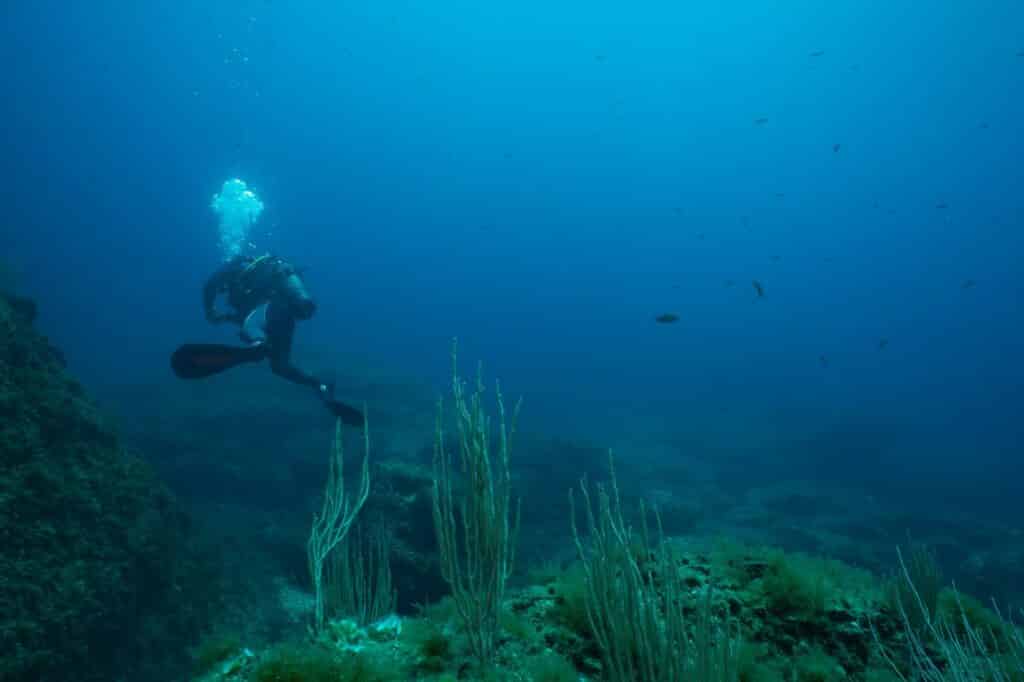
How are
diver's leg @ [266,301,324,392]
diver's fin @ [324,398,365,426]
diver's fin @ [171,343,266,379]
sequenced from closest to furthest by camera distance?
diver's fin @ [171,343,266,379] → diver's fin @ [324,398,365,426] → diver's leg @ [266,301,324,392]

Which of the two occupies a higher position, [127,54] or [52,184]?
[127,54]

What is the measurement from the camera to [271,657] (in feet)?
9.30

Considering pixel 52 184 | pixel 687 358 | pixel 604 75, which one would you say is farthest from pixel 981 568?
Answer: pixel 52 184

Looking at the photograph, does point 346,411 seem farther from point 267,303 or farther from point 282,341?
point 267,303

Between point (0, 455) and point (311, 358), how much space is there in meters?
25.2

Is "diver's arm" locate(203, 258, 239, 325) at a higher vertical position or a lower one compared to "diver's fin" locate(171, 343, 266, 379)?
higher

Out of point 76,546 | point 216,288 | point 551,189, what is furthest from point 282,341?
point 551,189

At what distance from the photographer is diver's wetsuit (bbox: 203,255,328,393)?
938cm

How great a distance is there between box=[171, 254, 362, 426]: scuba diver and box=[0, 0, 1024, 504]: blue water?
4353 cm

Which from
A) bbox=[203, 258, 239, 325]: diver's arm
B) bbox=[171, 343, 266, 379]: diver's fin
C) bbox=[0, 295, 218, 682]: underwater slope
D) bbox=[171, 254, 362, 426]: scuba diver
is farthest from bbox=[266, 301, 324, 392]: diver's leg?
bbox=[0, 295, 218, 682]: underwater slope

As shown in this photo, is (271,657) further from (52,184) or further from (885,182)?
(52,184)

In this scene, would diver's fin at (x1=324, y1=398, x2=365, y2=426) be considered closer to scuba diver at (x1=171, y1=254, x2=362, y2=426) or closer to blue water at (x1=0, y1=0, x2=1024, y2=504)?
scuba diver at (x1=171, y1=254, x2=362, y2=426)

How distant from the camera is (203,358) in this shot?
7.96 m

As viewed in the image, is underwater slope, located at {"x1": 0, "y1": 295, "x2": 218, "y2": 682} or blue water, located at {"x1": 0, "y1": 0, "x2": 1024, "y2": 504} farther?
blue water, located at {"x1": 0, "y1": 0, "x2": 1024, "y2": 504}
